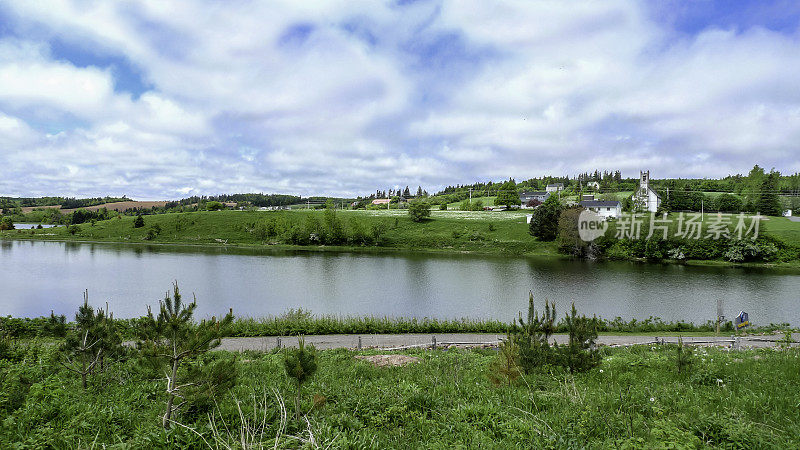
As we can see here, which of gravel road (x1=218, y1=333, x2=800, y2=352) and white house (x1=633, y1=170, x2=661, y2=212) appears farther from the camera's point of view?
white house (x1=633, y1=170, x2=661, y2=212)

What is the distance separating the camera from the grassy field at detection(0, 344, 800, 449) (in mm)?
4473

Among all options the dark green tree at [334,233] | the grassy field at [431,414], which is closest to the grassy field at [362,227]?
the dark green tree at [334,233]

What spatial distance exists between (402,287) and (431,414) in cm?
3164

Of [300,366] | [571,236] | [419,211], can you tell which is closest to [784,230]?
[571,236]

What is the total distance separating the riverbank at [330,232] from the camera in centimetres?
7400

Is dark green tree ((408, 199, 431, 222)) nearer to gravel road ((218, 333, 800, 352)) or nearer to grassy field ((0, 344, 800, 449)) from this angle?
gravel road ((218, 333, 800, 352))

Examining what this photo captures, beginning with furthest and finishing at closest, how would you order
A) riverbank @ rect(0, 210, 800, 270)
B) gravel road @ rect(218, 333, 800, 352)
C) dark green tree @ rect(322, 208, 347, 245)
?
1. dark green tree @ rect(322, 208, 347, 245)
2. riverbank @ rect(0, 210, 800, 270)
3. gravel road @ rect(218, 333, 800, 352)

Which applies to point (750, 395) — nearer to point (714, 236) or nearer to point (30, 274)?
point (30, 274)

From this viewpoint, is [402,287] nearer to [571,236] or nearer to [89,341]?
[89,341]

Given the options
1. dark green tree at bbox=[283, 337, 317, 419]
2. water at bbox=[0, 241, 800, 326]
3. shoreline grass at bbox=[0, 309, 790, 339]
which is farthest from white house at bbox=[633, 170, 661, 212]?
dark green tree at bbox=[283, 337, 317, 419]

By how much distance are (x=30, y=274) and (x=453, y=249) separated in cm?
6220

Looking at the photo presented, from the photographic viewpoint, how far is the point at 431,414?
19.0 feet

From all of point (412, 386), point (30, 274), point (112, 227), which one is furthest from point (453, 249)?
point (112, 227)

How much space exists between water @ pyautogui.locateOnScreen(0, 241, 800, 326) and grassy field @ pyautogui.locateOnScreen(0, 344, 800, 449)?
20.7 metres
